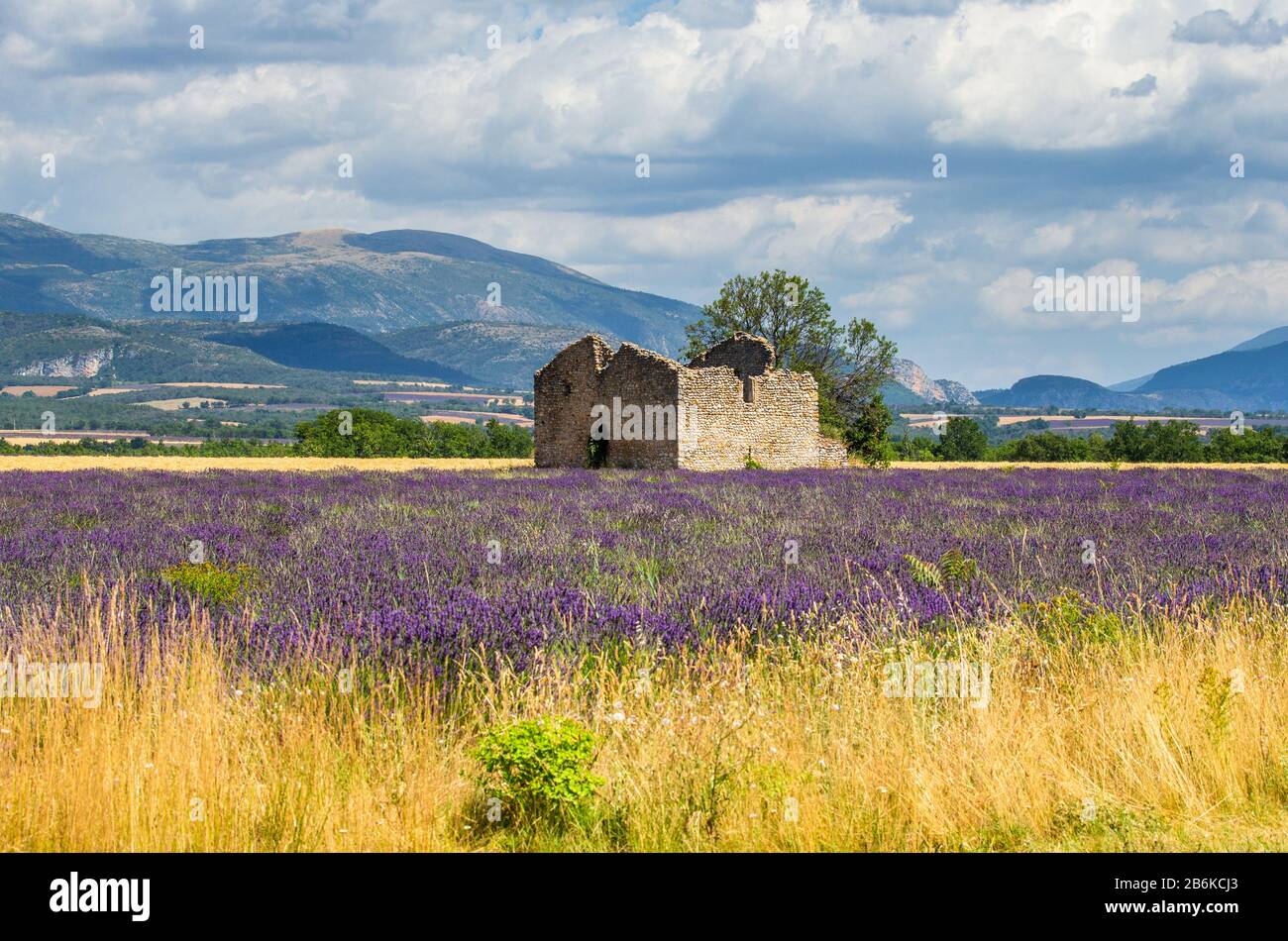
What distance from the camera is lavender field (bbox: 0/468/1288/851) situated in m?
3.45

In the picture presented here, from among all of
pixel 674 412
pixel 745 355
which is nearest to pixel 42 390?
pixel 745 355

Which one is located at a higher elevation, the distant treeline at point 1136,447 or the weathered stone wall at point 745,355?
the weathered stone wall at point 745,355

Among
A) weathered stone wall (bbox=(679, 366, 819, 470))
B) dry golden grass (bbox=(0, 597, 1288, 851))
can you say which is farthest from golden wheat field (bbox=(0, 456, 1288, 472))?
dry golden grass (bbox=(0, 597, 1288, 851))

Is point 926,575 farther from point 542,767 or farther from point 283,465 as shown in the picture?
point 283,465

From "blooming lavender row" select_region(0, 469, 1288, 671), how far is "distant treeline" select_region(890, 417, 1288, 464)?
3228cm

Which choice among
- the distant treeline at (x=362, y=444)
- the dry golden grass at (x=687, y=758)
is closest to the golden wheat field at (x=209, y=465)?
the distant treeline at (x=362, y=444)

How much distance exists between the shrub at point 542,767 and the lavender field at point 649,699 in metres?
0.01

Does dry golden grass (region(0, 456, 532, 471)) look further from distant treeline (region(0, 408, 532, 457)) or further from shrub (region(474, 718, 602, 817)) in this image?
shrub (region(474, 718, 602, 817))

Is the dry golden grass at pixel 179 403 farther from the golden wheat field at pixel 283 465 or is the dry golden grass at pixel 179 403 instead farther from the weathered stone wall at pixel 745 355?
the weathered stone wall at pixel 745 355

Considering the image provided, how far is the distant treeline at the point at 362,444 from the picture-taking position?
5662cm

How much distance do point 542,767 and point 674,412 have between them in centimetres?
2654
